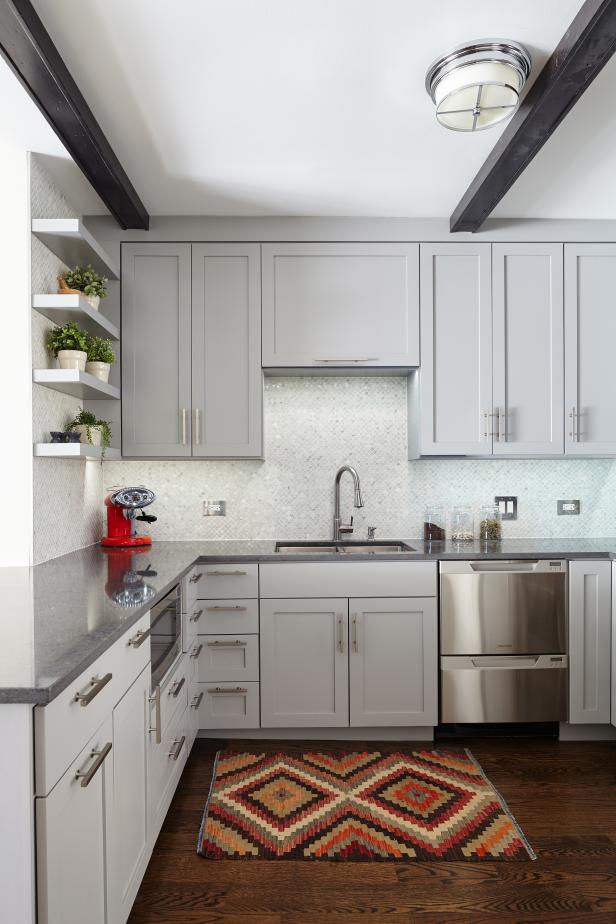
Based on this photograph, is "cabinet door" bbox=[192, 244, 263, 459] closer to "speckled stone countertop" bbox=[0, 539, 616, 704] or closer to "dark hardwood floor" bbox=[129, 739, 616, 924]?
"speckled stone countertop" bbox=[0, 539, 616, 704]

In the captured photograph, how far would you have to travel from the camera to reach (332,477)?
328cm

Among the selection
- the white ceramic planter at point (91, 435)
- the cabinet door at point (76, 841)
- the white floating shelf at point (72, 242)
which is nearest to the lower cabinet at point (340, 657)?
the white ceramic planter at point (91, 435)

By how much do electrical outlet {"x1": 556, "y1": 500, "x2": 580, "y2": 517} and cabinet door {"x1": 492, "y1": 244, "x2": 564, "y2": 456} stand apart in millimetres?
435

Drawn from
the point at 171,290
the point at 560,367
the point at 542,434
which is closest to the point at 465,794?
the point at 542,434

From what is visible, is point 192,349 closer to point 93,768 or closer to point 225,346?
point 225,346

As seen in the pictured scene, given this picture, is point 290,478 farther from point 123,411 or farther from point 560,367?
point 560,367

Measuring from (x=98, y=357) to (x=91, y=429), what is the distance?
0.33 meters

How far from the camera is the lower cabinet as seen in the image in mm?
2766

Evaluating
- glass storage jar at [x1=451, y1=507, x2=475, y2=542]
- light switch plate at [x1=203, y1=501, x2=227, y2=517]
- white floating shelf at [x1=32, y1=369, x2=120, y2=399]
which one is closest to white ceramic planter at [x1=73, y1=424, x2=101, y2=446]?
white floating shelf at [x1=32, y1=369, x2=120, y2=399]

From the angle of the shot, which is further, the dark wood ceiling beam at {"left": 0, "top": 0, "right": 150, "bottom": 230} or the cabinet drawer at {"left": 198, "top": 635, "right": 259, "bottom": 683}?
the cabinet drawer at {"left": 198, "top": 635, "right": 259, "bottom": 683}

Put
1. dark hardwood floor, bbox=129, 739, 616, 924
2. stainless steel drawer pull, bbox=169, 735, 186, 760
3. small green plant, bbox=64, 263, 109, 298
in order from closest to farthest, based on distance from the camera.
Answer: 1. dark hardwood floor, bbox=129, 739, 616, 924
2. stainless steel drawer pull, bbox=169, 735, 186, 760
3. small green plant, bbox=64, 263, 109, 298

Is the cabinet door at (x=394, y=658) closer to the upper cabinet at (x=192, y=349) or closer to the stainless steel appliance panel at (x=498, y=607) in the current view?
the stainless steel appliance panel at (x=498, y=607)

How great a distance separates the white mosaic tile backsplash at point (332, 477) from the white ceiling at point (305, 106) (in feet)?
3.11

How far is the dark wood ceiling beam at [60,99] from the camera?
1600mm
